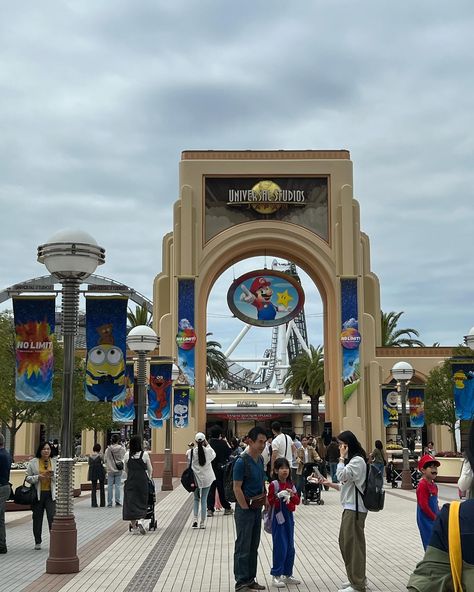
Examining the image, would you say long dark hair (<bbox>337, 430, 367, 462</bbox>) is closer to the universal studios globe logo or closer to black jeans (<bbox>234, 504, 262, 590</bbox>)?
black jeans (<bbox>234, 504, 262, 590</bbox>)

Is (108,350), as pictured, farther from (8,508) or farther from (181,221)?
(181,221)

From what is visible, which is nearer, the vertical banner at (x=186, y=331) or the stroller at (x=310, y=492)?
the stroller at (x=310, y=492)

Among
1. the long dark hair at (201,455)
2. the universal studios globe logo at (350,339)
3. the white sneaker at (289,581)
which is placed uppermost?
the universal studios globe logo at (350,339)

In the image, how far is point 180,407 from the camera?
1326 inches

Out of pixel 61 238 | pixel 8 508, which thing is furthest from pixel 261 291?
pixel 61 238

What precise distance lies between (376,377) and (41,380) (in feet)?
96.2

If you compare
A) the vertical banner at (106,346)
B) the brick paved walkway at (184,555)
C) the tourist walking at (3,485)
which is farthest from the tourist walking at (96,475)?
the tourist walking at (3,485)

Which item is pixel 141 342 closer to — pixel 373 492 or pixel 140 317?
pixel 373 492

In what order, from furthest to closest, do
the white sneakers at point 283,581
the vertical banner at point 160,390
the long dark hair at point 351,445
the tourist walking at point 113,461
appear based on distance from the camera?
1. the vertical banner at point 160,390
2. the tourist walking at point 113,461
3. the white sneakers at point 283,581
4. the long dark hair at point 351,445

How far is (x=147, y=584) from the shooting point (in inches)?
374

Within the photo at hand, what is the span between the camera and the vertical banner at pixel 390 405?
31.6 m

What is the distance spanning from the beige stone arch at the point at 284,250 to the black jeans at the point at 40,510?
25.4 meters

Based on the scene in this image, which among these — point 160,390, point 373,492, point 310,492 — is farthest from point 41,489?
point 160,390

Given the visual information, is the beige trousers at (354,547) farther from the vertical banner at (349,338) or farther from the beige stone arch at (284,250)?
the vertical banner at (349,338)
